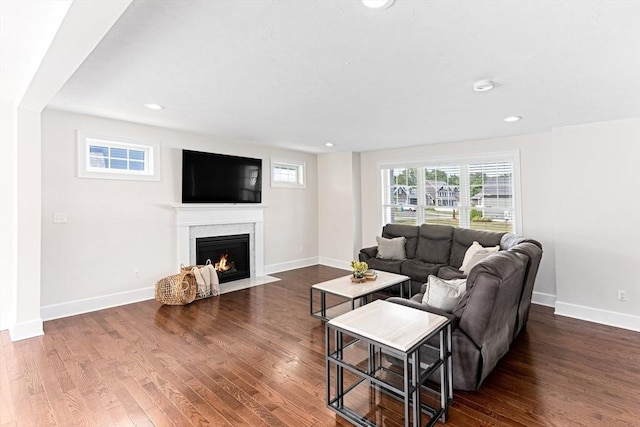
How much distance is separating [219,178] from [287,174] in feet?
5.61

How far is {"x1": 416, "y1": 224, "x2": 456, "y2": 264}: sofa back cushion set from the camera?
5008 mm

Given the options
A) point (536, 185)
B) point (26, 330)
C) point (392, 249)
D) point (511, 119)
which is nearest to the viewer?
point (26, 330)

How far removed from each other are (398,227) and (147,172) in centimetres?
429

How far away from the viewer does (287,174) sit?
6.70m

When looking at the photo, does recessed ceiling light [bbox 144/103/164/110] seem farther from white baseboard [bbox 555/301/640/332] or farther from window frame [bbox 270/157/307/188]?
white baseboard [bbox 555/301/640/332]

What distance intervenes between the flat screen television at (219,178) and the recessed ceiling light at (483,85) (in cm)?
403

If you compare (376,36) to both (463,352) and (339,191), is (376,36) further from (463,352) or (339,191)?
(339,191)

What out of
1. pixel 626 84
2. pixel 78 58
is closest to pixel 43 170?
pixel 78 58

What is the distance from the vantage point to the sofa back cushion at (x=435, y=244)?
5.01 m

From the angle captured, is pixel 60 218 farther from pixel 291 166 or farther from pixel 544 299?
pixel 544 299

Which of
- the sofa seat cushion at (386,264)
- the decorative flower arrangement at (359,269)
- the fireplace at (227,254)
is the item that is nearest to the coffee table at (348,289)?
the decorative flower arrangement at (359,269)

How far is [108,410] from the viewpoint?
2.19 metres

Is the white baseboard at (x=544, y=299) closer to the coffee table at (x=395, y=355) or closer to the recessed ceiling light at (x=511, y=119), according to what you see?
the recessed ceiling light at (x=511, y=119)

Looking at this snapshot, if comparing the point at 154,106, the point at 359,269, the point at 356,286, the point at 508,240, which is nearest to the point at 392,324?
the point at 356,286
